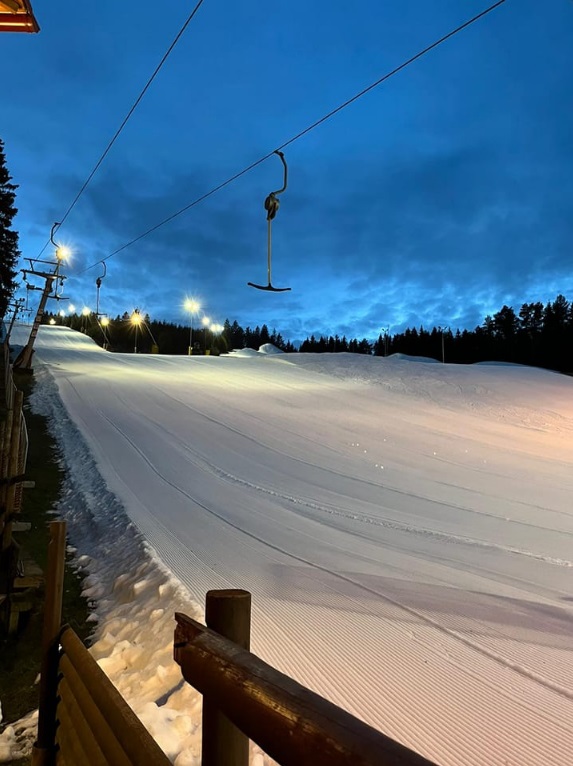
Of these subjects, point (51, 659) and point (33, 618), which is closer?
point (51, 659)

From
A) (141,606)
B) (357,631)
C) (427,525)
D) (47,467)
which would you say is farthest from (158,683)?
(47,467)

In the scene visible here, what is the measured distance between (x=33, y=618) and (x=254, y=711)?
4.83m

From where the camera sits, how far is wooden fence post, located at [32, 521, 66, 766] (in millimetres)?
2785

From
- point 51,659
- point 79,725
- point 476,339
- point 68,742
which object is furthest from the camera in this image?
point 476,339

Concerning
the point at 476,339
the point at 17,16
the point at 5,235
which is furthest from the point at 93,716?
the point at 476,339

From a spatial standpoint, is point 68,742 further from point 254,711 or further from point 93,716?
point 254,711

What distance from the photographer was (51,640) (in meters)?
2.96

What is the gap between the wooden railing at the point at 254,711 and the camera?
87 cm

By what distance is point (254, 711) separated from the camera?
1.15 m

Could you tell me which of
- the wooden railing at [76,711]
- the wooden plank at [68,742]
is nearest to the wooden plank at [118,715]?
the wooden railing at [76,711]

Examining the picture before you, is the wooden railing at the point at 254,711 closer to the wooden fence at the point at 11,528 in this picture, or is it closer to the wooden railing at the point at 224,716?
the wooden railing at the point at 224,716

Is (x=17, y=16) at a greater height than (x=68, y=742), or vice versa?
(x=17, y=16)

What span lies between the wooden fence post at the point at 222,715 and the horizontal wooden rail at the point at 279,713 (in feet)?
0.15

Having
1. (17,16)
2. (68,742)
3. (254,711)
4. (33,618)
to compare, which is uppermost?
(17,16)
